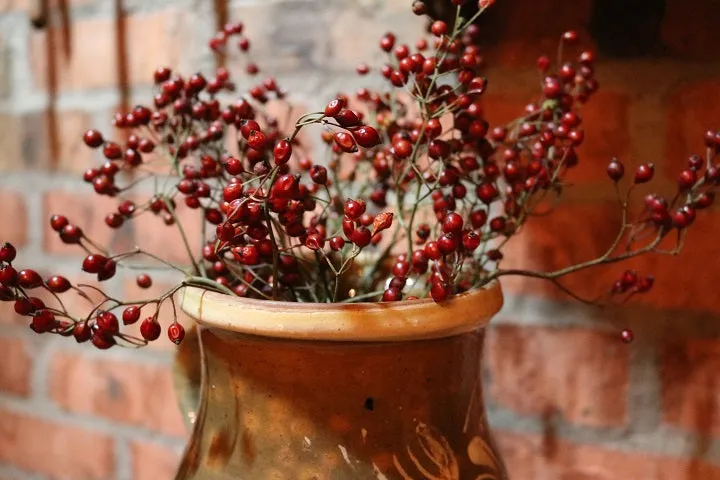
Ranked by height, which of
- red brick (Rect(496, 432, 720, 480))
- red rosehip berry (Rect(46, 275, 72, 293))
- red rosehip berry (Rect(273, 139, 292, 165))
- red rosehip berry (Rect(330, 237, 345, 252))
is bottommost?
red brick (Rect(496, 432, 720, 480))

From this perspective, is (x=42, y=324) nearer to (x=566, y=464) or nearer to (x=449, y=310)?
(x=449, y=310)

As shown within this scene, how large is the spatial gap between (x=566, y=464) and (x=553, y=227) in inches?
Result: 7.7

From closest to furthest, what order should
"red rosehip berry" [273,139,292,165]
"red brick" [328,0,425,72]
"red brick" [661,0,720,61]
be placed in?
1. "red rosehip berry" [273,139,292,165]
2. "red brick" [661,0,720,61]
3. "red brick" [328,0,425,72]

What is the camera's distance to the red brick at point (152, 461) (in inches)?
32.0

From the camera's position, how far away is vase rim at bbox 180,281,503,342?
354mm

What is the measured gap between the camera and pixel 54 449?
2.97 ft

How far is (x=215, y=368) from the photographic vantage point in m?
0.40

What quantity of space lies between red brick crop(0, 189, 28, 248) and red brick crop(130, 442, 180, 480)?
28cm

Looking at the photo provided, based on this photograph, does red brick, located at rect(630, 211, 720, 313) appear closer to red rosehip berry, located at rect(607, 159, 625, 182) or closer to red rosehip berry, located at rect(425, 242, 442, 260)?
red rosehip berry, located at rect(607, 159, 625, 182)

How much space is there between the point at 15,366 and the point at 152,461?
0.74 ft

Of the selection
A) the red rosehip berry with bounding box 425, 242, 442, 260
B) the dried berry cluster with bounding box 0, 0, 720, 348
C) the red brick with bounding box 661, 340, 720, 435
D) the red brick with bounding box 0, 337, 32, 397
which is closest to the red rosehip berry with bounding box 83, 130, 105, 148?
the dried berry cluster with bounding box 0, 0, 720, 348

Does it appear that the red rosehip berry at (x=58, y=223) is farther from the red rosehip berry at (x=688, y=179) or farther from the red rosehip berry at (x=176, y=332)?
the red rosehip berry at (x=688, y=179)

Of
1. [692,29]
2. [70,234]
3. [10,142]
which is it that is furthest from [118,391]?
[692,29]

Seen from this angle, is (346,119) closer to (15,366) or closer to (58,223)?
(58,223)
